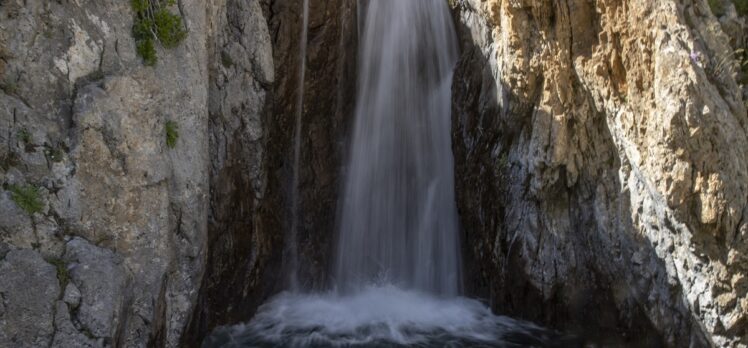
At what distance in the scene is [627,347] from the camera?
829 cm

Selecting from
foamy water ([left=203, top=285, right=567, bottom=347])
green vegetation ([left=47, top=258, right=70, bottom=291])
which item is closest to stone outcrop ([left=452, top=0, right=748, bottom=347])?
foamy water ([left=203, top=285, right=567, bottom=347])

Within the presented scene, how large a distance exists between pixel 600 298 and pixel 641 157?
2.17m

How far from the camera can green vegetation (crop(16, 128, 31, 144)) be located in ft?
19.6

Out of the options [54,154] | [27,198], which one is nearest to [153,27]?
[54,154]

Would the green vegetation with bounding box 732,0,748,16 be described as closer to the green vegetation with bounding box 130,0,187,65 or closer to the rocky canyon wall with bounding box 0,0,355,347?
the rocky canyon wall with bounding box 0,0,355,347

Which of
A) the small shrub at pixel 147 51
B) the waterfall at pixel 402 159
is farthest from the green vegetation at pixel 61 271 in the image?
the waterfall at pixel 402 159

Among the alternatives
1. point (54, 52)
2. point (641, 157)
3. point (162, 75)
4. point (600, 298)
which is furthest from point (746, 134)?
point (54, 52)

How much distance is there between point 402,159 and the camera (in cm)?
1179

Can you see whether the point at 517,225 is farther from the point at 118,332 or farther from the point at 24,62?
the point at 24,62

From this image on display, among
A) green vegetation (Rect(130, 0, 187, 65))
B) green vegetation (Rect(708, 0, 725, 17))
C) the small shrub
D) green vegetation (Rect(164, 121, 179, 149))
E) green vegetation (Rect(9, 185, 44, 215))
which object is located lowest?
green vegetation (Rect(9, 185, 44, 215))

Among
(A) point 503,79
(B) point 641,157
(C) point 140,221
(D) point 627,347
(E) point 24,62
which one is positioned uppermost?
(A) point 503,79

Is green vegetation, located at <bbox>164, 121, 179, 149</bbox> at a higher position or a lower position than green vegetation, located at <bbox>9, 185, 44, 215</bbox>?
higher

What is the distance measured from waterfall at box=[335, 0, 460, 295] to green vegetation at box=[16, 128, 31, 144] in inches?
247

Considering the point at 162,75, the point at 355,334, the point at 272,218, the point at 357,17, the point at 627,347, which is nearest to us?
the point at 162,75
